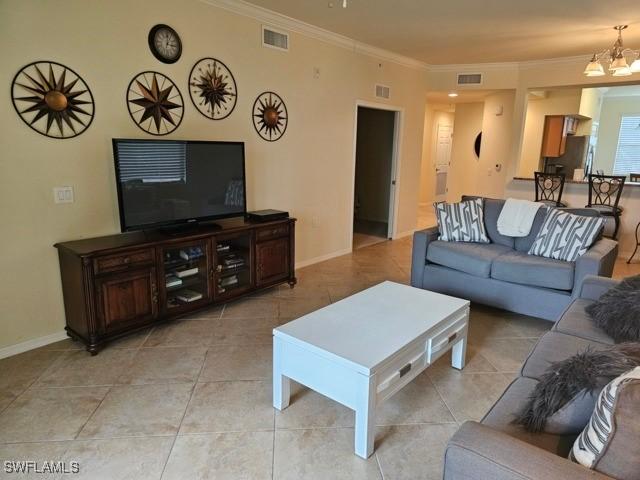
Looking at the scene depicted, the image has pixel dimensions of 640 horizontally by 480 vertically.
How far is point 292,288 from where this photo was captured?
13.5 feet

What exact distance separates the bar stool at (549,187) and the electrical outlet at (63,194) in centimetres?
536

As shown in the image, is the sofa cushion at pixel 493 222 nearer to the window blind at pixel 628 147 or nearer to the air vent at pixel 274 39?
the air vent at pixel 274 39

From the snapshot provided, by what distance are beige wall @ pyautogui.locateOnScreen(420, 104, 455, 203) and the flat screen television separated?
651cm

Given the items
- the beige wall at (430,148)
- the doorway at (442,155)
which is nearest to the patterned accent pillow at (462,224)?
the beige wall at (430,148)

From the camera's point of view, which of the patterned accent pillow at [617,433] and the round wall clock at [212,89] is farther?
the round wall clock at [212,89]

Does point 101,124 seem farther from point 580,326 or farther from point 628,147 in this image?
point 628,147

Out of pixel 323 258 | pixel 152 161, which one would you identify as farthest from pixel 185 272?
pixel 323 258

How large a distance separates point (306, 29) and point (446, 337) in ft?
11.4

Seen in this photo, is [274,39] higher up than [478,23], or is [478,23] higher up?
[478,23]

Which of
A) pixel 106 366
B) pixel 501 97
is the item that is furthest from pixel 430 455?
pixel 501 97

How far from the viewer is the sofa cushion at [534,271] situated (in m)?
3.11

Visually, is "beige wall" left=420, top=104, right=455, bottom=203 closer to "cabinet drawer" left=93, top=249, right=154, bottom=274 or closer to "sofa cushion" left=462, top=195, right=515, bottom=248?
"sofa cushion" left=462, top=195, right=515, bottom=248

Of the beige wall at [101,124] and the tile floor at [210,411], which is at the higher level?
the beige wall at [101,124]

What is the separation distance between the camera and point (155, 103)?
3215mm
